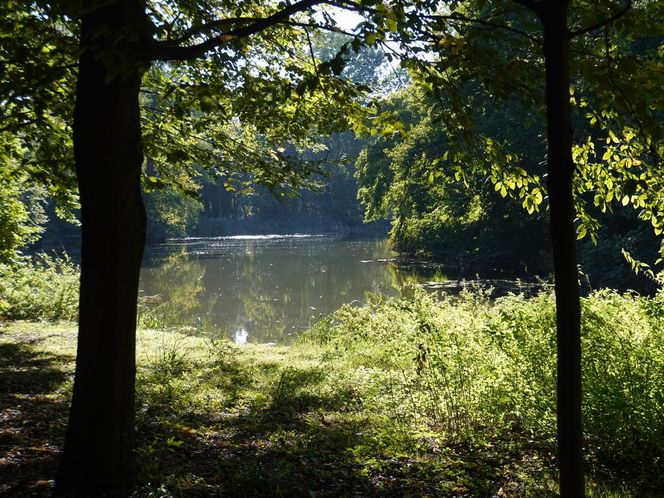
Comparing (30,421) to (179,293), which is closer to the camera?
(30,421)

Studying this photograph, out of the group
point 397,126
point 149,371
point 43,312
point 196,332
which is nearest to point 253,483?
point 397,126

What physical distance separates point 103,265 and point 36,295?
12285mm

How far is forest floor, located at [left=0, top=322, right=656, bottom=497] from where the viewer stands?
371 centimetres

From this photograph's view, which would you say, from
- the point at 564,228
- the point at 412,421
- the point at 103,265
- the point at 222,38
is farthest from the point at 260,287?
the point at 564,228

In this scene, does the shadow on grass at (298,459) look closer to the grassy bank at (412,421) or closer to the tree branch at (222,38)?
Answer: the grassy bank at (412,421)

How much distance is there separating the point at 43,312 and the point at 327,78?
460 inches

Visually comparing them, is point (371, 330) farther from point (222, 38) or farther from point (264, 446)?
point (222, 38)

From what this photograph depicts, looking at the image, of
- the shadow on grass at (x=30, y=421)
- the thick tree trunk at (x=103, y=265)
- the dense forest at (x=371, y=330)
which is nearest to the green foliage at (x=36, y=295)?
the dense forest at (x=371, y=330)

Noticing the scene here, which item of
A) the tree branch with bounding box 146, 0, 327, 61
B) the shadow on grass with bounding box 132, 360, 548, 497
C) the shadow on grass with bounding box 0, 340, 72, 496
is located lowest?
the shadow on grass with bounding box 132, 360, 548, 497

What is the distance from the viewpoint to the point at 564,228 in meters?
2.38

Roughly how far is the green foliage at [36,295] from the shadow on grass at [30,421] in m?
5.89

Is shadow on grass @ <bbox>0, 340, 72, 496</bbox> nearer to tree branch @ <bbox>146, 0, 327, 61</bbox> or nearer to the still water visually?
tree branch @ <bbox>146, 0, 327, 61</bbox>

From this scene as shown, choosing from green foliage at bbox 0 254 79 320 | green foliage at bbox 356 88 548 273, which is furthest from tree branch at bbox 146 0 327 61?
green foliage at bbox 356 88 548 273

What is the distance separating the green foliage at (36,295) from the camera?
13.0 m
